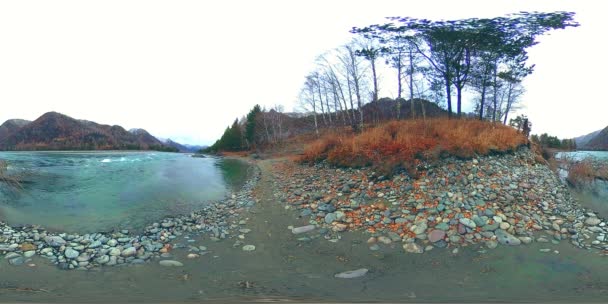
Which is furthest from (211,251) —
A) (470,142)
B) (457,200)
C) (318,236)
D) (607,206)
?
(607,206)

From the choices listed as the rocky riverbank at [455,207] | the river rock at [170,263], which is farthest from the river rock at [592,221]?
the river rock at [170,263]

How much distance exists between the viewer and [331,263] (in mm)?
6105

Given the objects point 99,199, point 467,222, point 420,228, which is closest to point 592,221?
point 467,222

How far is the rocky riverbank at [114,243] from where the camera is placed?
600 cm

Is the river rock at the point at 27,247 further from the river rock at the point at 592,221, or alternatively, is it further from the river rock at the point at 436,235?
the river rock at the point at 592,221

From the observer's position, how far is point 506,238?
22.5ft

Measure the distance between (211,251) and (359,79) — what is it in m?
25.0

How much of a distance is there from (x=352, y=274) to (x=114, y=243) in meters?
5.41

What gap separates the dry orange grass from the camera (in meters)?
10.6

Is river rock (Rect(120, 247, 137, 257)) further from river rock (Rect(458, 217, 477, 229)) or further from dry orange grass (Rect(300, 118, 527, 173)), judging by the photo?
dry orange grass (Rect(300, 118, 527, 173))

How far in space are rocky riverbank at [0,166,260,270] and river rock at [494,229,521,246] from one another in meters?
6.14

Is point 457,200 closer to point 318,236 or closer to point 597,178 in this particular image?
point 318,236

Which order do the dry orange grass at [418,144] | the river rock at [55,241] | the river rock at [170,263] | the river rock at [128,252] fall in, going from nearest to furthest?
the river rock at [170,263]
the river rock at [128,252]
the river rock at [55,241]
the dry orange grass at [418,144]

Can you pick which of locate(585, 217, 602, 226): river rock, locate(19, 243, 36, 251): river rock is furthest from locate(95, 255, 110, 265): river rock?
locate(585, 217, 602, 226): river rock
